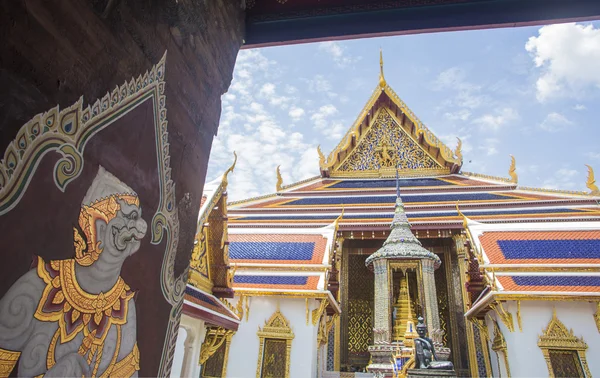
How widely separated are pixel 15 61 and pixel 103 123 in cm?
27

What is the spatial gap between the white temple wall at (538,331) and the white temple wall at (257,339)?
2884mm

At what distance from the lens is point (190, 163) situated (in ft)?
5.24

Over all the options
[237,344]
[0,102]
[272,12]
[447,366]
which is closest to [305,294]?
[237,344]

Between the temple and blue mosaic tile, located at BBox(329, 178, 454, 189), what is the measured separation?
0.12 metres

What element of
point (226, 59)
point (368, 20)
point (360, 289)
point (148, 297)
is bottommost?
point (148, 297)

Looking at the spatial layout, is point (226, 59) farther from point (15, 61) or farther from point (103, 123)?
point (15, 61)

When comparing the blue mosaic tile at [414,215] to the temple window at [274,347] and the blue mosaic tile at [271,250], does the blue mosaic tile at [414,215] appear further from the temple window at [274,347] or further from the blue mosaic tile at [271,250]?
the temple window at [274,347]

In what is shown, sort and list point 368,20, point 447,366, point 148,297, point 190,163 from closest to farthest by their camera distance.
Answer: point 148,297 → point 190,163 → point 368,20 → point 447,366

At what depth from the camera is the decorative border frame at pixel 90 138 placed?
0.80 metres

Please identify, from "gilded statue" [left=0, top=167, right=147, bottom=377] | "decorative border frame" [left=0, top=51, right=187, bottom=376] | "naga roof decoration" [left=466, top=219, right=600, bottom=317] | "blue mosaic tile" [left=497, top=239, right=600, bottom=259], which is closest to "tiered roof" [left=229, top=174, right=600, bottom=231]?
"naga roof decoration" [left=466, top=219, right=600, bottom=317]

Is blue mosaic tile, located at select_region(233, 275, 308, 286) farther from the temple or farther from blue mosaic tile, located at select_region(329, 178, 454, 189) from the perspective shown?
blue mosaic tile, located at select_region(329, 178, 454, 189)

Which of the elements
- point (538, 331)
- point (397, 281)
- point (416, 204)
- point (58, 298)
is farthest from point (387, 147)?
point (58, 298)

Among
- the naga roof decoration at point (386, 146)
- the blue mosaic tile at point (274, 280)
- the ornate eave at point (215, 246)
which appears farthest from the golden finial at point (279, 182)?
the ornate eave at point (215, 246)

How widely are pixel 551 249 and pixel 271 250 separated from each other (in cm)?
482
